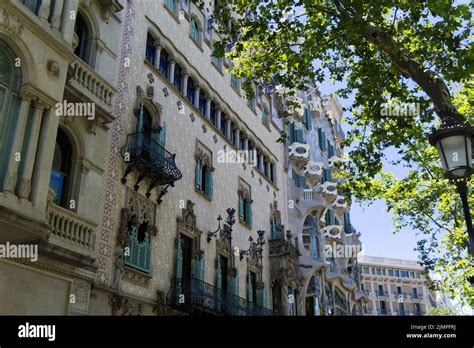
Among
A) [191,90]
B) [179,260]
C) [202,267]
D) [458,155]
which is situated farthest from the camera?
[191,90]

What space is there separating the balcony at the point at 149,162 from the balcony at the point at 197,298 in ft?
9.24

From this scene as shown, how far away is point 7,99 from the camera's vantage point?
34.8 feet

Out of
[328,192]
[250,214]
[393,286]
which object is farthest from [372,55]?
[393,286]

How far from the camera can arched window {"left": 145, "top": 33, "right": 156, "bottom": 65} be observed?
1858 cm

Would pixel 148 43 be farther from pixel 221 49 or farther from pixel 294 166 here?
pixel 294 166

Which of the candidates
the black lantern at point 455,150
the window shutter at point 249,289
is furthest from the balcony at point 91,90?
the window shutter at point 249,289

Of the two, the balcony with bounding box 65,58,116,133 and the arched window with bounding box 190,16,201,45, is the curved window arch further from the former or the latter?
the balcony with bounding box 65,58,116,133

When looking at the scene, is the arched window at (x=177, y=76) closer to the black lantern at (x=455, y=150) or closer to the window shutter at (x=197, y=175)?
the window shutter at (x=197, y=175)

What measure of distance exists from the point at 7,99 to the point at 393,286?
76923 mm

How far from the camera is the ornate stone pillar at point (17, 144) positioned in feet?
32.8

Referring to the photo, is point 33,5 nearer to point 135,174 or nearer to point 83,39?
point 83,39

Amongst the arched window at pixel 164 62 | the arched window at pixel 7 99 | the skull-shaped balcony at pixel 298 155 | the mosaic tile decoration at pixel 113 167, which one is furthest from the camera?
the skull-shaped balcony at pixel 298 155
